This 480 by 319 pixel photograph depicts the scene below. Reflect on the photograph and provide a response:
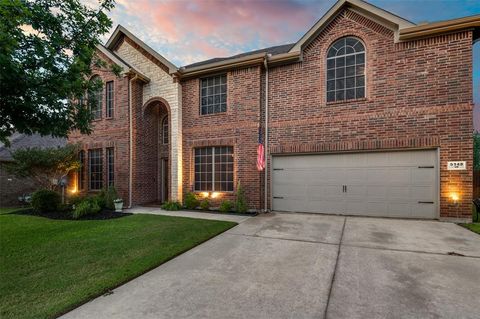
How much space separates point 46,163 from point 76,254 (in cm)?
758

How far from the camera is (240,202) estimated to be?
8.46 metres

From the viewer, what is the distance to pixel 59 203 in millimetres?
9438

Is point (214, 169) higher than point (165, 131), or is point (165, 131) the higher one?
point (165, 131)

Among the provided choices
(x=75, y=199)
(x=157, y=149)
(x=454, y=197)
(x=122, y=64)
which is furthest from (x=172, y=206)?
(x=454, y=197)

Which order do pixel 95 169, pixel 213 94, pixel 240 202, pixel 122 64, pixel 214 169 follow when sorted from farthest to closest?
1. pixel 95 169
2. pixel 122 64
3. pixel 213 94
4. pixel 214 169
5. pixel 240 202

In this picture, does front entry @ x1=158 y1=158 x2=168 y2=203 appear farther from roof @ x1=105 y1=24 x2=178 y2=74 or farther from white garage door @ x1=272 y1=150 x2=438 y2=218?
white garage door @ x1=272 y1=150 x2=438 y2=218

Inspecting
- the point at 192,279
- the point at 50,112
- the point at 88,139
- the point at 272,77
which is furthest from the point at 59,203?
the point at 272,77

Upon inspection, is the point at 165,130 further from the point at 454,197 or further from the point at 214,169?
Answer: the point at 454,197

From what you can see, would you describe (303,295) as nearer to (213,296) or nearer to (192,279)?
(213,296)

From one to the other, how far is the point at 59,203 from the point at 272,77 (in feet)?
34.6

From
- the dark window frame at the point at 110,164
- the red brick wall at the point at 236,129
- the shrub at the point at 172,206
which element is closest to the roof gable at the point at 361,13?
the red brick wall at the point at 236,129

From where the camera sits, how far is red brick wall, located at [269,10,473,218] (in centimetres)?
662

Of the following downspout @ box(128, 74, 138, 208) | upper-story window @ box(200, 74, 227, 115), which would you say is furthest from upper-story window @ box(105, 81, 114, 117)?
upper-story window @ box(200, 74, 227, 115)

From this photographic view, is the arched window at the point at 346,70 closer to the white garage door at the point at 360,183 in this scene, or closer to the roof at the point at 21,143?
the white garage door at the point at 360,183
